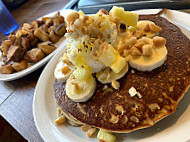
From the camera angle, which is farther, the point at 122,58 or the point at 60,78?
the point at 60,78

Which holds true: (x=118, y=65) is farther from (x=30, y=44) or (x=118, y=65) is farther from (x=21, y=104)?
(x=30, y=44)

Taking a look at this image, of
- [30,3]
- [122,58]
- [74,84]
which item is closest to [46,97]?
[74,84]

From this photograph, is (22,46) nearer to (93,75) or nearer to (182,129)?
(93,75)

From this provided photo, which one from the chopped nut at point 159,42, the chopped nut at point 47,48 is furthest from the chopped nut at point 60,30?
the chopped nut at point 159,42

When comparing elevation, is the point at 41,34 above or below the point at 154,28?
below

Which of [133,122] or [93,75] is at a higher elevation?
[93,75]

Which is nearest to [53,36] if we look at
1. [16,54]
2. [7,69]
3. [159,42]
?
[16,54]

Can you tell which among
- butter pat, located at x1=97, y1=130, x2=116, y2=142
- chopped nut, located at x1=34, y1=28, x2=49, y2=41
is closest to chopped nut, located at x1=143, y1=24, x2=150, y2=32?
butter pat, located at x1=97, y1=130, x2=116, y2=142
